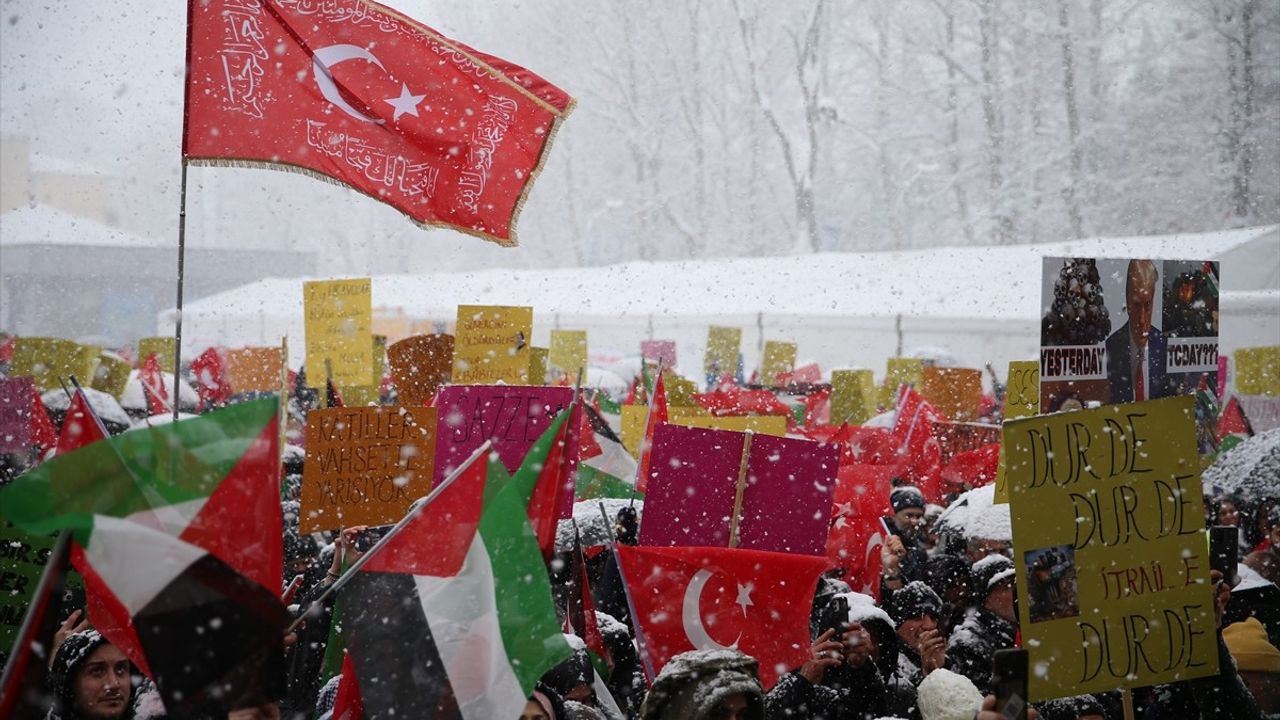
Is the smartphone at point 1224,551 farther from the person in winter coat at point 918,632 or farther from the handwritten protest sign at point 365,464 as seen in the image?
the handwritten protest sign at point 365,464

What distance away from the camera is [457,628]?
2.97 meters

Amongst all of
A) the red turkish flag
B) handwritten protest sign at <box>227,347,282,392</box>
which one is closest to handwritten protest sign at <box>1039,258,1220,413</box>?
the red turkish flag

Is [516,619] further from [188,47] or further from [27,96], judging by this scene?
[27,96]

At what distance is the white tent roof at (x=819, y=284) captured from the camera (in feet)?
62.5

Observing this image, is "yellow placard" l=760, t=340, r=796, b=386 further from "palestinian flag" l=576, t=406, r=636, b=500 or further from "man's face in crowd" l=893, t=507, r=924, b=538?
"palestinian flag" l=576, t=406, r=636, b=500

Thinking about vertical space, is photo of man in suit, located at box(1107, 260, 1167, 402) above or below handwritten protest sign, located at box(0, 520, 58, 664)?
above

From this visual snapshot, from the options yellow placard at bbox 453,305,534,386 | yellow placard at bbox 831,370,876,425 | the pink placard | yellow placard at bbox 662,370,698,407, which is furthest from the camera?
the pink placard

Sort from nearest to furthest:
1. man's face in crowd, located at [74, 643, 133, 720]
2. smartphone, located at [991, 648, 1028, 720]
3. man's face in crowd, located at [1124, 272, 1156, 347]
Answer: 1. smartphone, located at [991, 648, 1028, 720]
2. man's face in crowd, located at [74, 643, 133, 720]
3. man's face in crowd, located at [1124, 272, 1156, 347]

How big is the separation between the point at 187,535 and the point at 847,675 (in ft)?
7.10

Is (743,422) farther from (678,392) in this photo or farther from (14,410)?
(14,410)

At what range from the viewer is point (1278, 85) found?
2572 centimetres

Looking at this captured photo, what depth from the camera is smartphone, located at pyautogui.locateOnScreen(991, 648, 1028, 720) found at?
271cm

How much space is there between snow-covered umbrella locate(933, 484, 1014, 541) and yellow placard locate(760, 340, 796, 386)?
30.3 feet

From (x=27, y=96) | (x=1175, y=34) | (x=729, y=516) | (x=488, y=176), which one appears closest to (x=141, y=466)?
(x=729, y=516)
